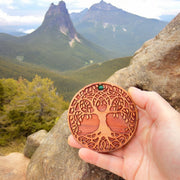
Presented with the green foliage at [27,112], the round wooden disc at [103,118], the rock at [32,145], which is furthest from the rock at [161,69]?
the green foliage at [27,112]

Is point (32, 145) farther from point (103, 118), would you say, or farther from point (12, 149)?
point (103, 118)

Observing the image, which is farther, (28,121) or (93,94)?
(28,121)

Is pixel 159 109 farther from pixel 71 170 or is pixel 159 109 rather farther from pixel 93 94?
pixel 71 170

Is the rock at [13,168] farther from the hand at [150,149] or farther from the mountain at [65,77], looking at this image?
the mountain at [65,77]

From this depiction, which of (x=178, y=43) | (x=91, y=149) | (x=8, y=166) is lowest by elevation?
(x=8, y=166)

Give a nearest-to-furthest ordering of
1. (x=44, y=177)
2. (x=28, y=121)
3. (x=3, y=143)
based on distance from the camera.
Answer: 1. (x=44, y=177)
2. (x=3, y=143)
3. (x=28, y=121)

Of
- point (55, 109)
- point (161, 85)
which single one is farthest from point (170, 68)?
point (55, 109)
